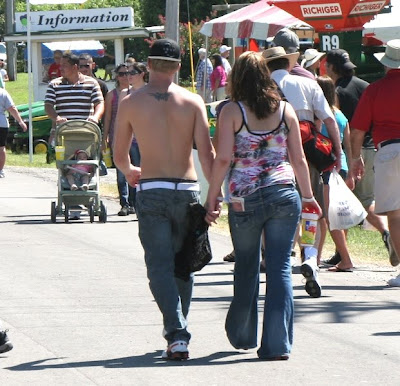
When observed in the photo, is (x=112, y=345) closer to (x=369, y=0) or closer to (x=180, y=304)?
(x=180, y=304)

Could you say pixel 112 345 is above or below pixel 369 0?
below

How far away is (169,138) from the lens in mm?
7352

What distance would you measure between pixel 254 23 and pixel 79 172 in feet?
23.9

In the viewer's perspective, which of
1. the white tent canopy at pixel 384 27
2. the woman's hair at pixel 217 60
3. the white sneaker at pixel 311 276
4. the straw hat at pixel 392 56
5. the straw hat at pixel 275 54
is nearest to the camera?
the white sneaker at pixel 311 276

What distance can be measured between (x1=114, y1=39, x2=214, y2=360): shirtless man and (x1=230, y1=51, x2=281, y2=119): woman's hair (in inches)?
10.4

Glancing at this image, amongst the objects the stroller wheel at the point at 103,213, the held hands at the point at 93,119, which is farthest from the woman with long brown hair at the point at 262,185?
the held hands at the point at 93,119

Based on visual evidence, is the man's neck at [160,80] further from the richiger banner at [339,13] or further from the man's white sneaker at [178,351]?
the richiger banner at [339,13]

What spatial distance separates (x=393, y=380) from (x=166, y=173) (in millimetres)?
1810

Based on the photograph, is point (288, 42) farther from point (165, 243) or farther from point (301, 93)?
point (165, 243)

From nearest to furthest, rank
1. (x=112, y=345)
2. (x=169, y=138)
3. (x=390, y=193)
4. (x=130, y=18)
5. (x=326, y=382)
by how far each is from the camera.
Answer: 1. (x=326, y=382)
2. (x=169, y=138)
3. (x=112, y=345)
4. (x=390, y=193)
5. (x=130, y=18)

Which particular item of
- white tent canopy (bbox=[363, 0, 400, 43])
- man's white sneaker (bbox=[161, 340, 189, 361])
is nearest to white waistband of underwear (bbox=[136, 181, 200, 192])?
man's white sneaker (bbox=[161, 340, 189, 361])

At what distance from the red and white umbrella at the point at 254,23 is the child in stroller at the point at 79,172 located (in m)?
6.08

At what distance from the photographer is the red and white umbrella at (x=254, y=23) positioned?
20.6 m

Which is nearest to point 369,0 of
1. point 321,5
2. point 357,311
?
point 321,5
